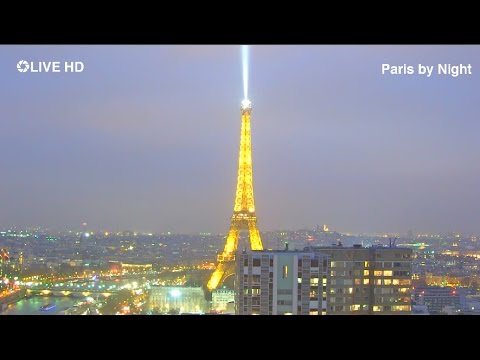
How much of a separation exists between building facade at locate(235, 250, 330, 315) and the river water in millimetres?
924

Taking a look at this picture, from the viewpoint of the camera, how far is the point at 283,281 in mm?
4031

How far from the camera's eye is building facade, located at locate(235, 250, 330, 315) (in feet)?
11.9

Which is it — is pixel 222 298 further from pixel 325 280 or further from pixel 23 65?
pixel 23 65

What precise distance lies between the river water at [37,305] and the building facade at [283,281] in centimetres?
92

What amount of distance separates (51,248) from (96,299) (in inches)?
17.4

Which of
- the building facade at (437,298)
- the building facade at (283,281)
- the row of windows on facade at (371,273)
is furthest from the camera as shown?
the row of windows on facade at (371,273)

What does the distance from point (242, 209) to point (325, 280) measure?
0.69 meters

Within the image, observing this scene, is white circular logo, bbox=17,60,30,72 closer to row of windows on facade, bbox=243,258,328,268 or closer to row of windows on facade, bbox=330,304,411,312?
row of windows on facade, bbox=243,258,328,268

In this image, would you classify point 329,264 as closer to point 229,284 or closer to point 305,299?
point 305,299

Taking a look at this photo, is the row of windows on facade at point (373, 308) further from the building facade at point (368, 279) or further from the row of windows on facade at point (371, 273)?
the row of windows on facade at point (371, 273)

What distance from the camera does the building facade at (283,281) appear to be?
3.62 metres

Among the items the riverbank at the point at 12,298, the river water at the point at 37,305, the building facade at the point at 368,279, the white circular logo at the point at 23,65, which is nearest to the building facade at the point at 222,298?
the building facade at the point at 368,279

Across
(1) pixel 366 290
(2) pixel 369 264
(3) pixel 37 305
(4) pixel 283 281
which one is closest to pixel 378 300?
(1) pixel 366 290
